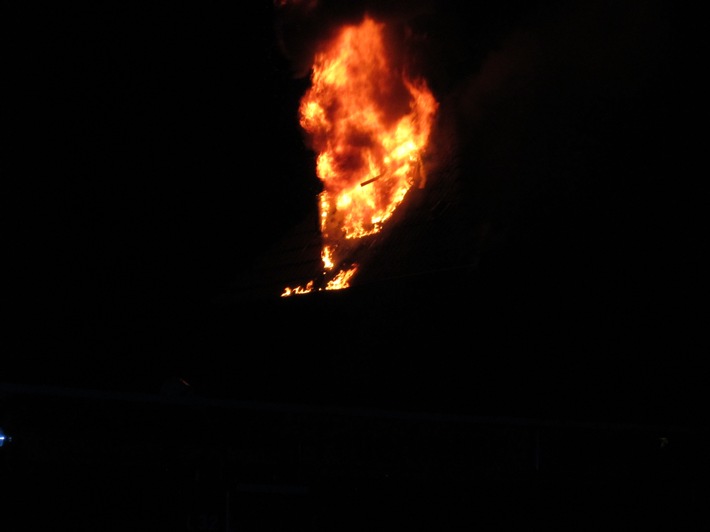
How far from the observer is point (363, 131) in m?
11.5

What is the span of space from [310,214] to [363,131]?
3113 mm

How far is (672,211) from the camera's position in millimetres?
7988

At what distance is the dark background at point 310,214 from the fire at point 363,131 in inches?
15.2

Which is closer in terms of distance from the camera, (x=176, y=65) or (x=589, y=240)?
(x=589, y=240)

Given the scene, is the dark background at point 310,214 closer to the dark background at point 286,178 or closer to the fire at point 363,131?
the dark background at point 286,178

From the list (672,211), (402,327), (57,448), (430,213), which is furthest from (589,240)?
(57,448)

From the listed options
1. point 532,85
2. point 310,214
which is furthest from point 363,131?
point 310,214

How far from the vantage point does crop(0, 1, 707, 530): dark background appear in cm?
631

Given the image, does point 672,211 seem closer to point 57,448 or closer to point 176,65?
point 57,448

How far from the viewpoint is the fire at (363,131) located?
11.1m

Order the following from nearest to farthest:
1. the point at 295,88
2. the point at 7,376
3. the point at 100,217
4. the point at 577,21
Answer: the point at 577,21
the point at 295,88
the point at 7,376
the point at 100,217

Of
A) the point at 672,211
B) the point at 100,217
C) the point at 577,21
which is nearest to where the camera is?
the point at 672,211

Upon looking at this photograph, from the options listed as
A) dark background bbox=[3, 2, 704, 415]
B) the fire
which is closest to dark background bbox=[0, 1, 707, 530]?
dark background bbox=[3, 2, 704, 415]

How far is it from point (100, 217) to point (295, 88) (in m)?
5.11
